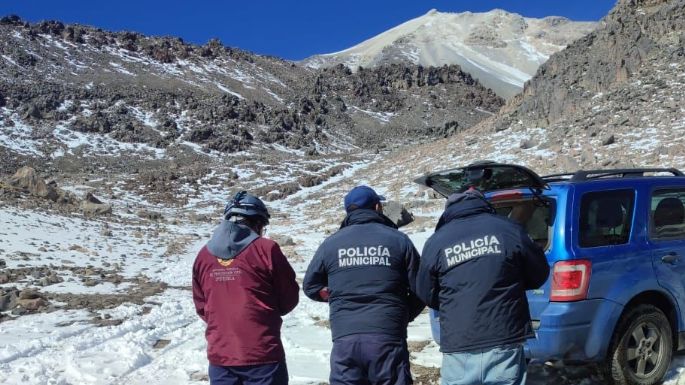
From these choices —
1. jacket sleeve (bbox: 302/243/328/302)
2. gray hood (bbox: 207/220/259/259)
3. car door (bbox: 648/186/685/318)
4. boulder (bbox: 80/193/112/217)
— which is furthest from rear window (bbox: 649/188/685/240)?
boulder (bbox: 80/193/112/217)

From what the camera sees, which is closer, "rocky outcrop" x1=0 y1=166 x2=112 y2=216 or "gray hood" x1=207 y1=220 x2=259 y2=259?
"gray hood" x1=207 y1=220 x2=259 y2=259

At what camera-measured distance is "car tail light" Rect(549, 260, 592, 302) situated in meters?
4.30

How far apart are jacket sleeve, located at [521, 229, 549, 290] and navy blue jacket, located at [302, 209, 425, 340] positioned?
2.13ft

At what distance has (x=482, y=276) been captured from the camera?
3.26 m

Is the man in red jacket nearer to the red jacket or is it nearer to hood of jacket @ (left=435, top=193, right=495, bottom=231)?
the red jacket

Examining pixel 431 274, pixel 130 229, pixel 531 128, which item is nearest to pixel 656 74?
pixel 531 128

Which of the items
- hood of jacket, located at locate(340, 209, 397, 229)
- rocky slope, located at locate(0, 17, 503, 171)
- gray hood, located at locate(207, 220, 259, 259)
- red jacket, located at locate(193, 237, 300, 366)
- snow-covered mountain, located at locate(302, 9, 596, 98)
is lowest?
red jacket, located at locate(193, 237, 300, 366)

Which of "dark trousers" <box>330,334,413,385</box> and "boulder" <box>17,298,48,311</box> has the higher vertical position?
"dark trousers" <box>330,334,413,385</box>

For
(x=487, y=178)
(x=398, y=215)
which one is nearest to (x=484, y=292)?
(x=487, y=178)

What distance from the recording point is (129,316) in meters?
9.38

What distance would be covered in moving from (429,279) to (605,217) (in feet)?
6.26

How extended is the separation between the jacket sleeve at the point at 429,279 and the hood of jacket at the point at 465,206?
22 centimetres

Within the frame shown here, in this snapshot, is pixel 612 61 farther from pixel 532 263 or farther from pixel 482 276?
pixel 482 276

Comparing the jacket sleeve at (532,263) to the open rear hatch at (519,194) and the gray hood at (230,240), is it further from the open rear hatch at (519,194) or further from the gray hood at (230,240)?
the gray hood at (230,240)
